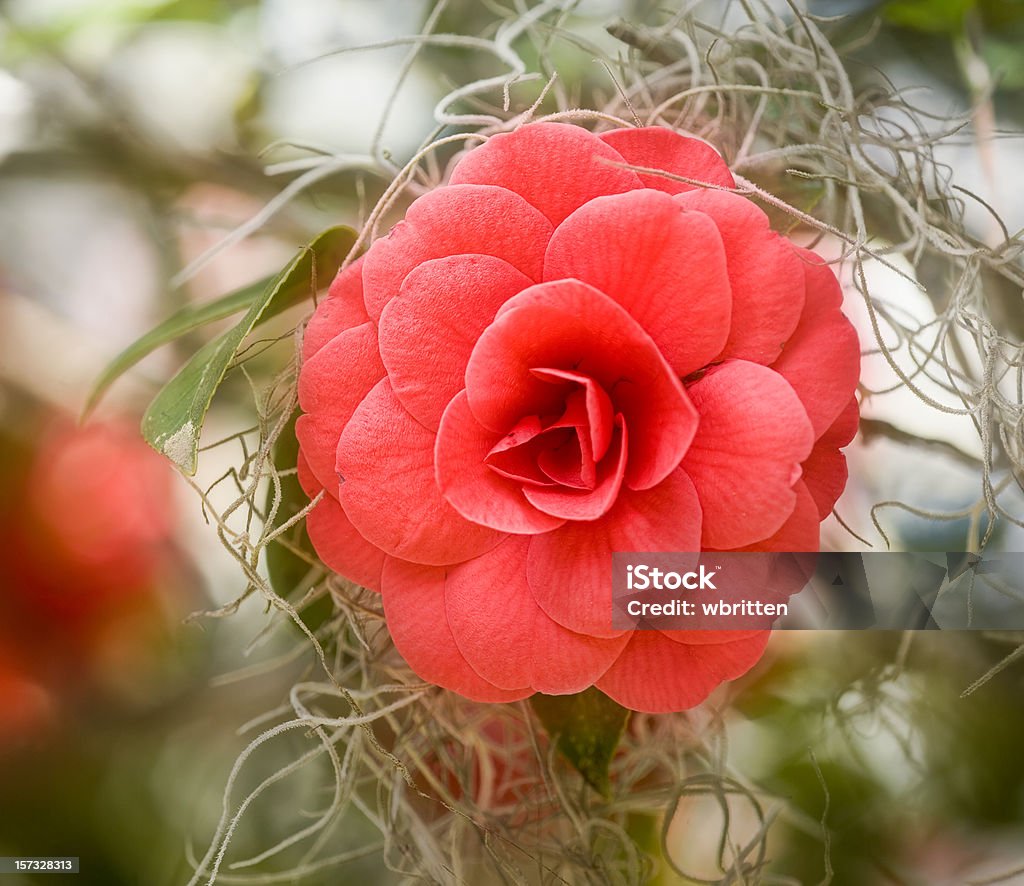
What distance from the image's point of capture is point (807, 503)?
24 centimetres

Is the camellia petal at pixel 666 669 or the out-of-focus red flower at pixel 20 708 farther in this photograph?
the out-of-focus red flower at pixel 20 708

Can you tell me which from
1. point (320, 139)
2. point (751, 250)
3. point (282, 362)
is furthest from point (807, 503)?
point (320, 139)

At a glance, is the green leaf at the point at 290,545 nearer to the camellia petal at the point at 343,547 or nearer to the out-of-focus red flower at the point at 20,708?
the camellia petal at the point at 343,547

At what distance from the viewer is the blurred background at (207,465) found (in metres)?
0.39

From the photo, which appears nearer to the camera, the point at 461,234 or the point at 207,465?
the point at 461,234

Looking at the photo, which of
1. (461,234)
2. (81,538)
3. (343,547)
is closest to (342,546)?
(343,547)

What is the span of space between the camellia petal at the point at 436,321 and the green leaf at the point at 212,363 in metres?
0.06

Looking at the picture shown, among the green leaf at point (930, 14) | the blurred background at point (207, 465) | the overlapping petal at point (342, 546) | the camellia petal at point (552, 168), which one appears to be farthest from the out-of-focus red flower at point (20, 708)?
the green leaf at point (930, 14)

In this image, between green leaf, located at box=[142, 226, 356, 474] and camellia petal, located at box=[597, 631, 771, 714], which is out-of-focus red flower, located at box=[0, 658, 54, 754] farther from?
camellia petal, located at box=[597, 631, 771, 714]

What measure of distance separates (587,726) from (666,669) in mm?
54

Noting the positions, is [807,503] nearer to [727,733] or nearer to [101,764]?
[727,733]

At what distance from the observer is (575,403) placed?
0.81ft

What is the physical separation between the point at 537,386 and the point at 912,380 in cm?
17
